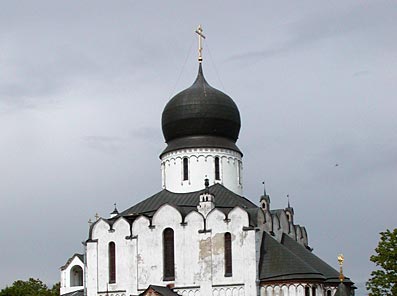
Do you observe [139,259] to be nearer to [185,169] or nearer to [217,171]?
[185,169]

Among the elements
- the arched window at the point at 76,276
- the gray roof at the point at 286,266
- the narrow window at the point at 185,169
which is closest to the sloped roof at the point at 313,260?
the gray roof at the point at 286,266

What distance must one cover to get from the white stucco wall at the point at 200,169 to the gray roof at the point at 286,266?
584cm

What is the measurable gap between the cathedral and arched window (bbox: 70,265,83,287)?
0.06 meters

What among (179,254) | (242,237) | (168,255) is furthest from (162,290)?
(242,237)

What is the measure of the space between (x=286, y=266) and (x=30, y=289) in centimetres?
2608

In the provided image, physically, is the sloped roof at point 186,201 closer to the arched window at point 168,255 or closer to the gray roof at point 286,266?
the arched window at point 168,255

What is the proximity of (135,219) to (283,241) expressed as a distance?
789 cm

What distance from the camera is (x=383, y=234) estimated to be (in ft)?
116


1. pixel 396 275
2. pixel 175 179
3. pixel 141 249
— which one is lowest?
pixel 396 275

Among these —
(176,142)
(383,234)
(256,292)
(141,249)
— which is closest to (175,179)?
(176,142)

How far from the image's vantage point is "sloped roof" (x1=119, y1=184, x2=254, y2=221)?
147 feet

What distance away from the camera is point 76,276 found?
51188mm

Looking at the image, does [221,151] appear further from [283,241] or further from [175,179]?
[283,241]

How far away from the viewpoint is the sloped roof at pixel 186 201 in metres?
44.9
